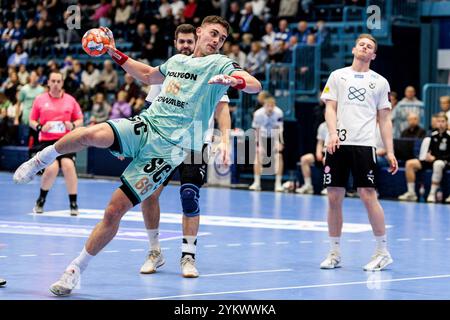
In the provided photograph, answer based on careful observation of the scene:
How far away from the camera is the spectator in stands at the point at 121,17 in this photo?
2673 cm

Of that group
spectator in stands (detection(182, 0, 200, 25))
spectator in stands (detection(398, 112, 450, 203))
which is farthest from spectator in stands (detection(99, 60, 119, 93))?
spectator in stands (detection(398, 112, 450, 203))

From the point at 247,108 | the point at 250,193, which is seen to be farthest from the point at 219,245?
the point at 247,108

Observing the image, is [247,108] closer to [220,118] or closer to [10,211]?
[10,211]

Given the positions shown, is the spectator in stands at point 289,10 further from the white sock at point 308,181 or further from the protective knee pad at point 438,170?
the protective knee pad at point 438,170

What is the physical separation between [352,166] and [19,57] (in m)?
19.9

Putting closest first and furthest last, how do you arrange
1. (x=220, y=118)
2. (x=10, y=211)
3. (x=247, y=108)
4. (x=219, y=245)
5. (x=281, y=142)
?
(x=220, y=118) < (x=219, y=245) < (x=10, y=211) < (x=281, y=142) < (x=247, y=108)

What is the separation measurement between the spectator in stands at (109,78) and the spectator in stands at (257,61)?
397 cm

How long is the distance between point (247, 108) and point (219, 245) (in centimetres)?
1084

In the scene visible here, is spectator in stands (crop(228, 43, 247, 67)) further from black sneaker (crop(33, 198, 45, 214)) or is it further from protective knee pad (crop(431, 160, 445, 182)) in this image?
black sneaker (crop(33, 198, 45, 214))

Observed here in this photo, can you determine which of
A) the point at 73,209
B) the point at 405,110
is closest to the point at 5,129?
the point at 405,110

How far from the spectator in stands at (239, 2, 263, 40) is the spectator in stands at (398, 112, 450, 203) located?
706 cm

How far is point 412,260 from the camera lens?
9836 millimetres

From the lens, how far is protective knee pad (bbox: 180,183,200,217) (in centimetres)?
844

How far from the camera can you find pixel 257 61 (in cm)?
2180
